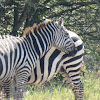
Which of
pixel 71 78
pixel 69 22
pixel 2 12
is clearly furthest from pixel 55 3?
pixel 71 78

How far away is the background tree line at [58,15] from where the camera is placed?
10597 mm

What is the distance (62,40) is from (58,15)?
4.80 m

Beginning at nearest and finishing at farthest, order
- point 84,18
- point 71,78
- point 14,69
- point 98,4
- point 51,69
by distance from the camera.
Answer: point 14,69 < point 51,69 < point 71,78 < point 98,4 < point 84,18

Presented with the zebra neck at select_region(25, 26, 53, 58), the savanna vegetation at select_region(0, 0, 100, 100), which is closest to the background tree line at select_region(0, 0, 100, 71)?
the savanna vegetation at select_region(0, 0, 100, 100)

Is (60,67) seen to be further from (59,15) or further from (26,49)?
(59,15)

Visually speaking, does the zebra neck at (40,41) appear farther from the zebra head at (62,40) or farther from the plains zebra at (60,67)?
the plains zebra at (60,67)

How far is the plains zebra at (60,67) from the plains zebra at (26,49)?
1.08 ft

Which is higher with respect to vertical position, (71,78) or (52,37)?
(52,37)

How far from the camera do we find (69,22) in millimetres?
12109

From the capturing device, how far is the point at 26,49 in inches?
244

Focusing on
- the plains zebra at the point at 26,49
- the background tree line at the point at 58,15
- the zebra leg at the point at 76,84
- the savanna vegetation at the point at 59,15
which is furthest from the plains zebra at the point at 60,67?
the background tree line at the point at 58,15

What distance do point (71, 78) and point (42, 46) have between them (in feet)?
4.50

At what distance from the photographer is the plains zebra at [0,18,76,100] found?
589 cm

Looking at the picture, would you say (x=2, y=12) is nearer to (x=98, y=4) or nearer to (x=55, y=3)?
(x=55, y=3)
